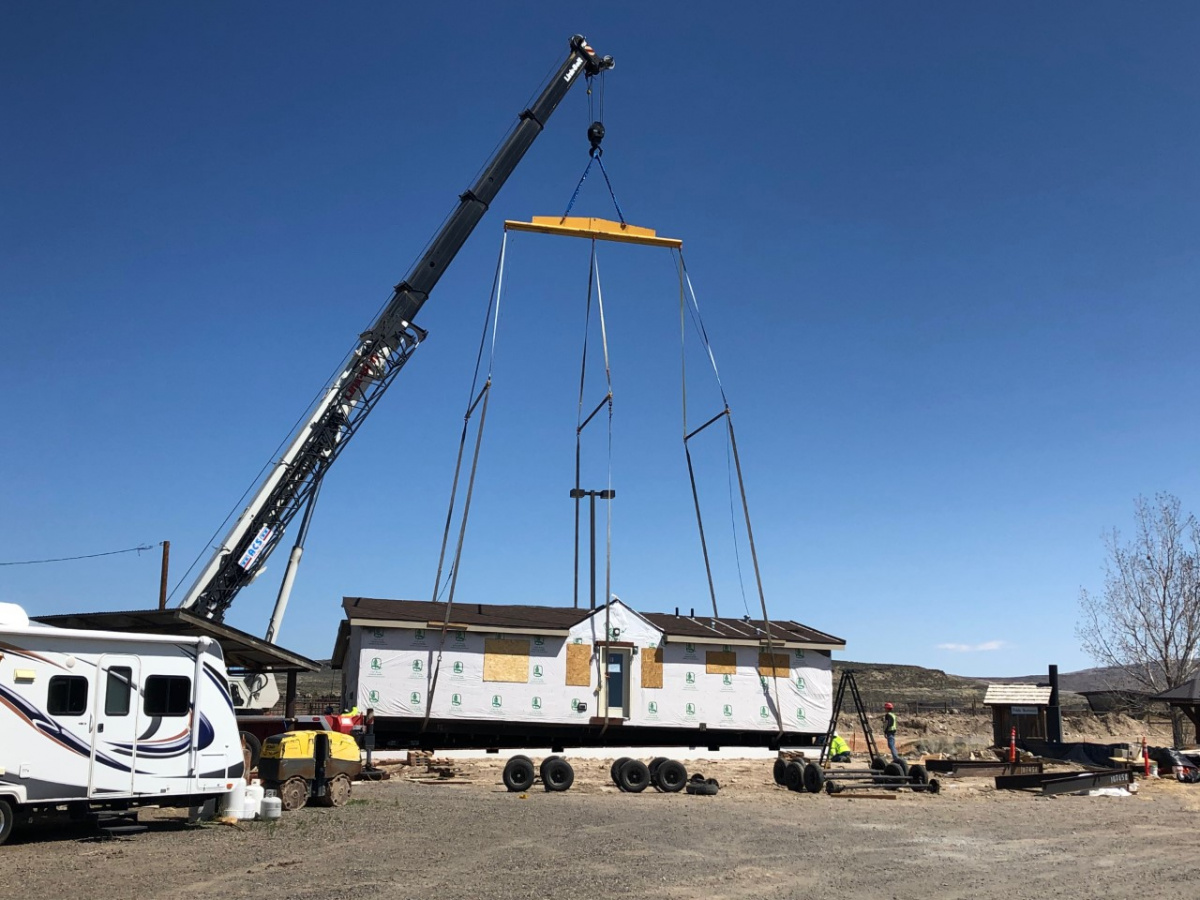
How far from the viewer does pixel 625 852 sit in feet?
40.8

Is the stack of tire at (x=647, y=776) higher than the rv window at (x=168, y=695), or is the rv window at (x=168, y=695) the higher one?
the rv window at (x=168, y=695)

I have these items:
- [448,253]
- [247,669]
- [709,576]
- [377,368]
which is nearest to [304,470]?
[377,368]

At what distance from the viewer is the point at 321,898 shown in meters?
9.45

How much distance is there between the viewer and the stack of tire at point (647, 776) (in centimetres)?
1986

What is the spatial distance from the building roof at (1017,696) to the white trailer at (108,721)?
23.4 meters

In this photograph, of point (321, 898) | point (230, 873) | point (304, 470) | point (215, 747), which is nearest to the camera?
point (321, 898)

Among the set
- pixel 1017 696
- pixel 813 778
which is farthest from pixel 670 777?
pixel 1017 696

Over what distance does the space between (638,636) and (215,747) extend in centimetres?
1445

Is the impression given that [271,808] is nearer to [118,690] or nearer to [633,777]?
[118,690]

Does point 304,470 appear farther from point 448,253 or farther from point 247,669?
point 448,253

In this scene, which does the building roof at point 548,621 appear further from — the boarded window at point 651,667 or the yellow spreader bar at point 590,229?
the yellow spreader bar at point 590,229

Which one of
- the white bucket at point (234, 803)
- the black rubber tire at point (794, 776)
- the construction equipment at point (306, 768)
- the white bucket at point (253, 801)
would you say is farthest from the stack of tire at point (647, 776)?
the white bucket at point (234, 803)

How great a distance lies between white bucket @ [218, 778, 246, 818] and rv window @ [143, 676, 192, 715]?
138 centimetres

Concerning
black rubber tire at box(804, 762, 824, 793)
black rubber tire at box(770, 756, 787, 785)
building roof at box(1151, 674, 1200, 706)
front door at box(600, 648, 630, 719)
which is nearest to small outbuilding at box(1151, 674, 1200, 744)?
building roof at box(1151, 674, 1200, 706)
